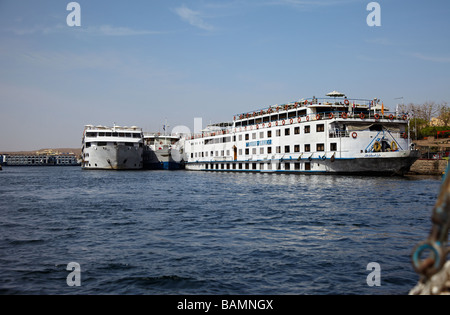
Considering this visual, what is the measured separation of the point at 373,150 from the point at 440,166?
12.1 m

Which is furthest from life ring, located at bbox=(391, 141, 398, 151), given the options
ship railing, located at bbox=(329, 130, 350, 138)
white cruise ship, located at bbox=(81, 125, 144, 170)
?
white cruise ship, located at bbox=(81, 125, 144, 170)

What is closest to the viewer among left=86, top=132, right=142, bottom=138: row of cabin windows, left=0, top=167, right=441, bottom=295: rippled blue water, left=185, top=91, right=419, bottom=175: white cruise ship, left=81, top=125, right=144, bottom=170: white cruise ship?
left=0, top=167, right=441, bottom=295: rippled blue water

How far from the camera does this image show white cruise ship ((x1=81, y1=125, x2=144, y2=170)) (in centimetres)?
7906

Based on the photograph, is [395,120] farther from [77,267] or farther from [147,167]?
[147,167]

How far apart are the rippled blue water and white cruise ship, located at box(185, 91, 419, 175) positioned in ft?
63.7

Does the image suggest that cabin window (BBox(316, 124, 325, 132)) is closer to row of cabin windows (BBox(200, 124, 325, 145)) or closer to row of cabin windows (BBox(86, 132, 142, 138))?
row of cabin windows (BBox(200, 124, 325, 145))

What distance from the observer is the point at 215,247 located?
1176cm

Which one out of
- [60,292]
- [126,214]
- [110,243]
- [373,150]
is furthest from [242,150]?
[60,292]

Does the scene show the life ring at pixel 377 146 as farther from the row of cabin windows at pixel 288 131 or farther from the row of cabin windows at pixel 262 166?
the row of cabin windows at pixel 262 166

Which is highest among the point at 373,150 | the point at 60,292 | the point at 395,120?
the point at 395,120

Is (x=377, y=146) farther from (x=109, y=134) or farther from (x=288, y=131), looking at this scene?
(x=109, y=134)

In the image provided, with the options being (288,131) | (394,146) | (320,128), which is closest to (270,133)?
(288,131)
